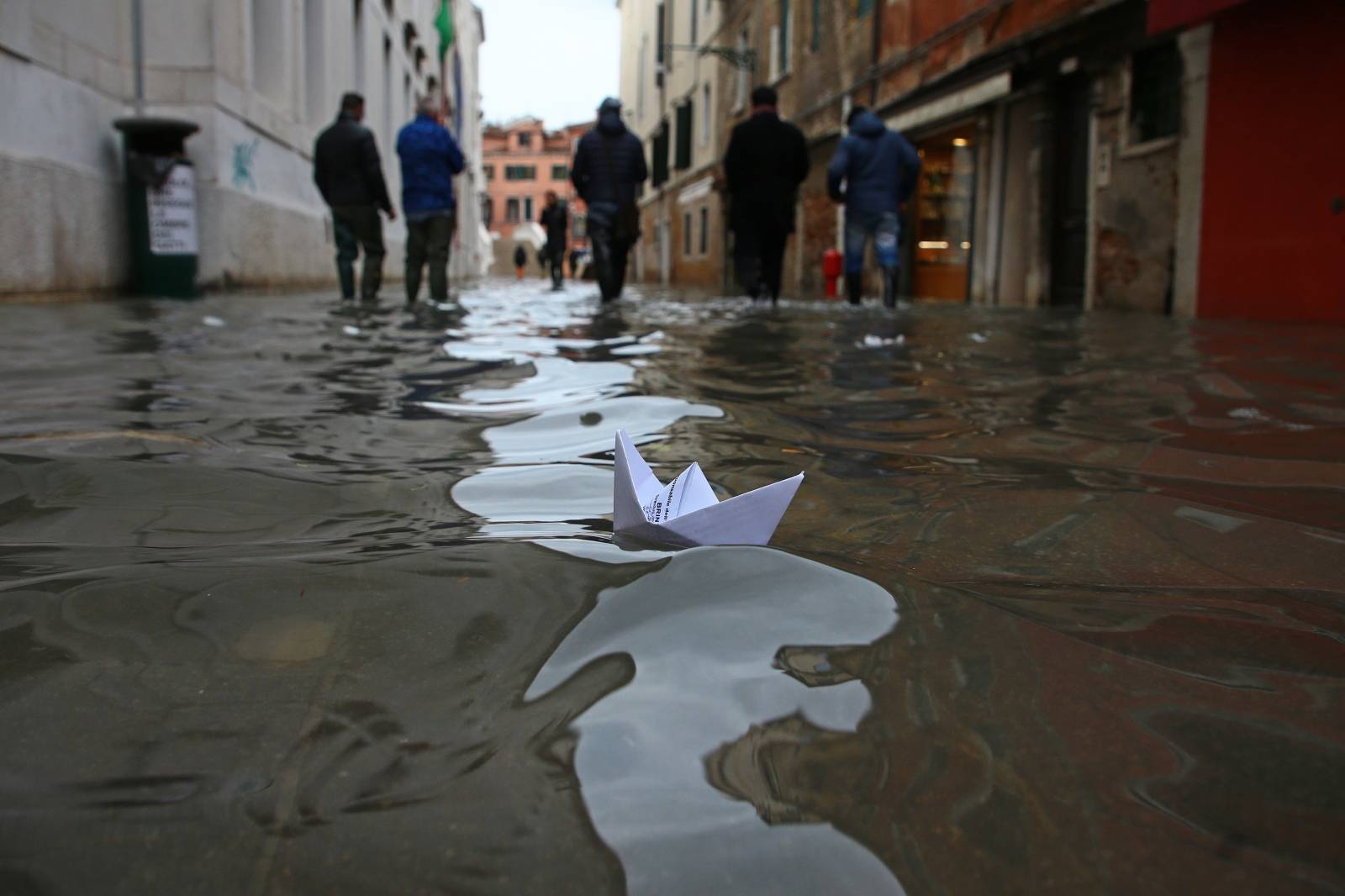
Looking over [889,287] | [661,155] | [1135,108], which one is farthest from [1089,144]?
[661,155]

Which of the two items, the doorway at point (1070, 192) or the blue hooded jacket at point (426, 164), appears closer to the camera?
the blue hooded jacket at point (426, 164)

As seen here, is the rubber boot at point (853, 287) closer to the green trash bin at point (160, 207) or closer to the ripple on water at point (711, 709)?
the green trash bin at point (160, 207)

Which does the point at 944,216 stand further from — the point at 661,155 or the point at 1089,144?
the point at 661,155

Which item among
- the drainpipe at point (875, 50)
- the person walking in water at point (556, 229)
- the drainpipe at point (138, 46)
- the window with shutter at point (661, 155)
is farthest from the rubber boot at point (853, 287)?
the window with shutter at point (661, 155)

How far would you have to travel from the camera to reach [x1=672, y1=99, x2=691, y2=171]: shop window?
2869cm

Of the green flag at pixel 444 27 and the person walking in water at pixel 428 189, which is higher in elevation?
the green flag at pixel 444 27

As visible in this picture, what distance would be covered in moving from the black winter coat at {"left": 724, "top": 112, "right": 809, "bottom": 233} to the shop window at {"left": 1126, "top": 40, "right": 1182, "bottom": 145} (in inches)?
123

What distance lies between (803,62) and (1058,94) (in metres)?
8.25

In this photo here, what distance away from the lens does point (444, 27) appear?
2634cm

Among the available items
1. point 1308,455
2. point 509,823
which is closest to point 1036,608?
point 509,823

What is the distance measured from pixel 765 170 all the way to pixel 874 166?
0.98m

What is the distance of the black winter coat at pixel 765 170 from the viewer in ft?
30.6

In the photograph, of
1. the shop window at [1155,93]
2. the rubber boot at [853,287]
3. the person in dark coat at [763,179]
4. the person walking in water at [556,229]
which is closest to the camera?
the person in dark coat at [763,179]

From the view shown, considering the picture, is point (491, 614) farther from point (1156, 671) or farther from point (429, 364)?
point (429, 364)
